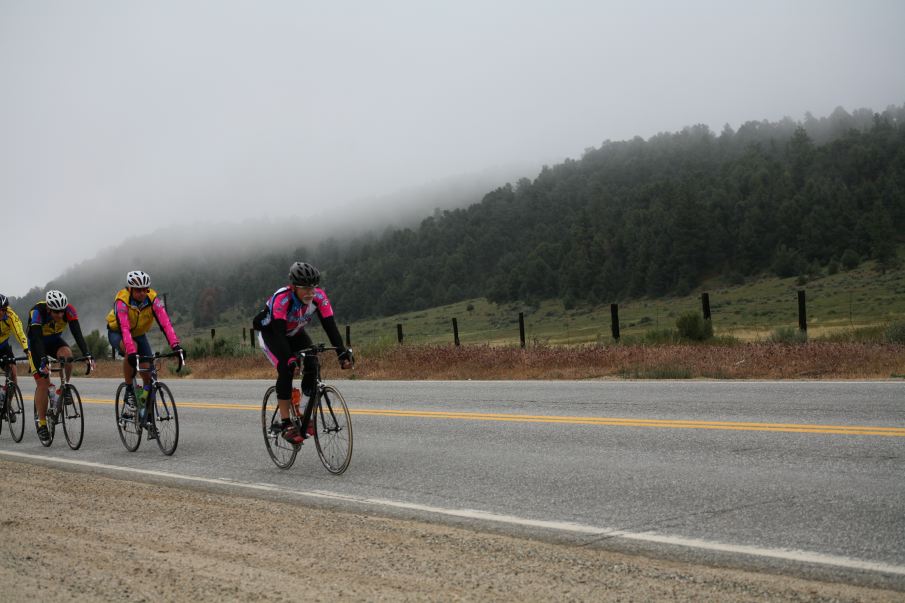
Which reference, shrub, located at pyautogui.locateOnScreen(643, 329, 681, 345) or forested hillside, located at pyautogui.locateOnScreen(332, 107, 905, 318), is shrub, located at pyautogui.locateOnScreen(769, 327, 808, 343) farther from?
forested hillside, located at pyautogui.locateOnScreen(332, 107, 905, 318)

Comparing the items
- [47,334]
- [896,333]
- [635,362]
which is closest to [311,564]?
[47,334]

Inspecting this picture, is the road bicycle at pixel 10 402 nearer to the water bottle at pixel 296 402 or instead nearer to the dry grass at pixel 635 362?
the water bottle at pixel 296 402

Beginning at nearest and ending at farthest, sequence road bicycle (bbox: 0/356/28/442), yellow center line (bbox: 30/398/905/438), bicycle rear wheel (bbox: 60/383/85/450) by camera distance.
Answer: yellow center line (bbox: 30/398/905/438) < bicycle rear wheel (bbox: 60/383/85/450) < road bicycle (bbox: 0/356/28/442)

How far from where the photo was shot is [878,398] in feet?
34.7

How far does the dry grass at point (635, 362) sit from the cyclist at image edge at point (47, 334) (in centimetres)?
939

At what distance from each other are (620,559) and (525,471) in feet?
9.01

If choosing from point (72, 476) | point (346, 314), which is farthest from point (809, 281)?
point (72, 476)

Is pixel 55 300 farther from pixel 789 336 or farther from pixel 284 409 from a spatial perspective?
pixel 789 336

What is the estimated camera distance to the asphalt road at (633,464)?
17.4 ft

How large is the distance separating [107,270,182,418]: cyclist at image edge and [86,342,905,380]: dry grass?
9154 millimetres

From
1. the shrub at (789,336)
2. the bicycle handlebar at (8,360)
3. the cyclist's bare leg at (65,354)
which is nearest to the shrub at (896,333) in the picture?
the shrub at (789,336)

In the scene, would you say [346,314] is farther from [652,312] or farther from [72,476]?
[72,476]

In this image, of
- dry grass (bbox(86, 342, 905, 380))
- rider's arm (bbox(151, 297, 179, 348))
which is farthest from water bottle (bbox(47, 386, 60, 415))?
dry grass (bbox(86, 342, 905, 380))

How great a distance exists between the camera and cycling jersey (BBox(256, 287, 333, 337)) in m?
8.13
